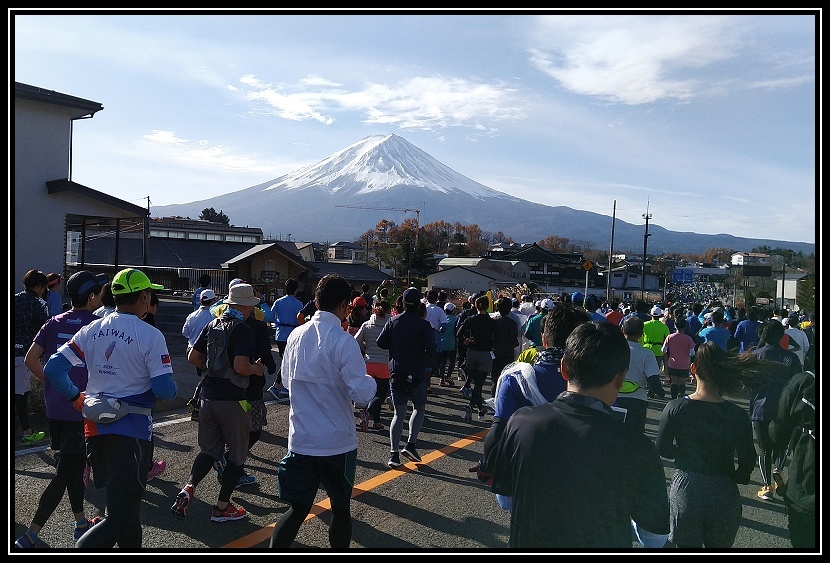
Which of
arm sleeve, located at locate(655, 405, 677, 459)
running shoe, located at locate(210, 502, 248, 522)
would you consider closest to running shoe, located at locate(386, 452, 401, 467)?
A: running shoe, located at locate(210, 502, 248, 522)

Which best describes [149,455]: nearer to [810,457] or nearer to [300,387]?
[300,387]

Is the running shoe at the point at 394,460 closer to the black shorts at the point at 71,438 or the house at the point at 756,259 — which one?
the black shorts at the point at 71,438

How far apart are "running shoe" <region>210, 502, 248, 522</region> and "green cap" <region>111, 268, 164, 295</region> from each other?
6.54 feet

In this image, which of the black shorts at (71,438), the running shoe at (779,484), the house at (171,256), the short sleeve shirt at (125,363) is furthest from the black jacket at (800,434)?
the house at (171,256)

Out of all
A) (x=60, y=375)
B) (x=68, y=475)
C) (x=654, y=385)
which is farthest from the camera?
(x=654, y=385)

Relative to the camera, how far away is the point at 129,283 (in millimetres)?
3682

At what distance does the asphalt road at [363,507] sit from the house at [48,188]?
11.3 meters

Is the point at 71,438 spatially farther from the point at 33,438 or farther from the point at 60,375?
the point at 33,438

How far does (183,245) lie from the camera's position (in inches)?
1382

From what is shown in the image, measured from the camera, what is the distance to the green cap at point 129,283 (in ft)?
12.0

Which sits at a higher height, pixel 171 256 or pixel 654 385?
pixel 171 256

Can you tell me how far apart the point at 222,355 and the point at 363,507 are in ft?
5.78

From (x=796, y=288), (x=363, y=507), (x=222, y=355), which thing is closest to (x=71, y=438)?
(x=222, y=355)

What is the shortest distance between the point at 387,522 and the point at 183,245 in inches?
1301
